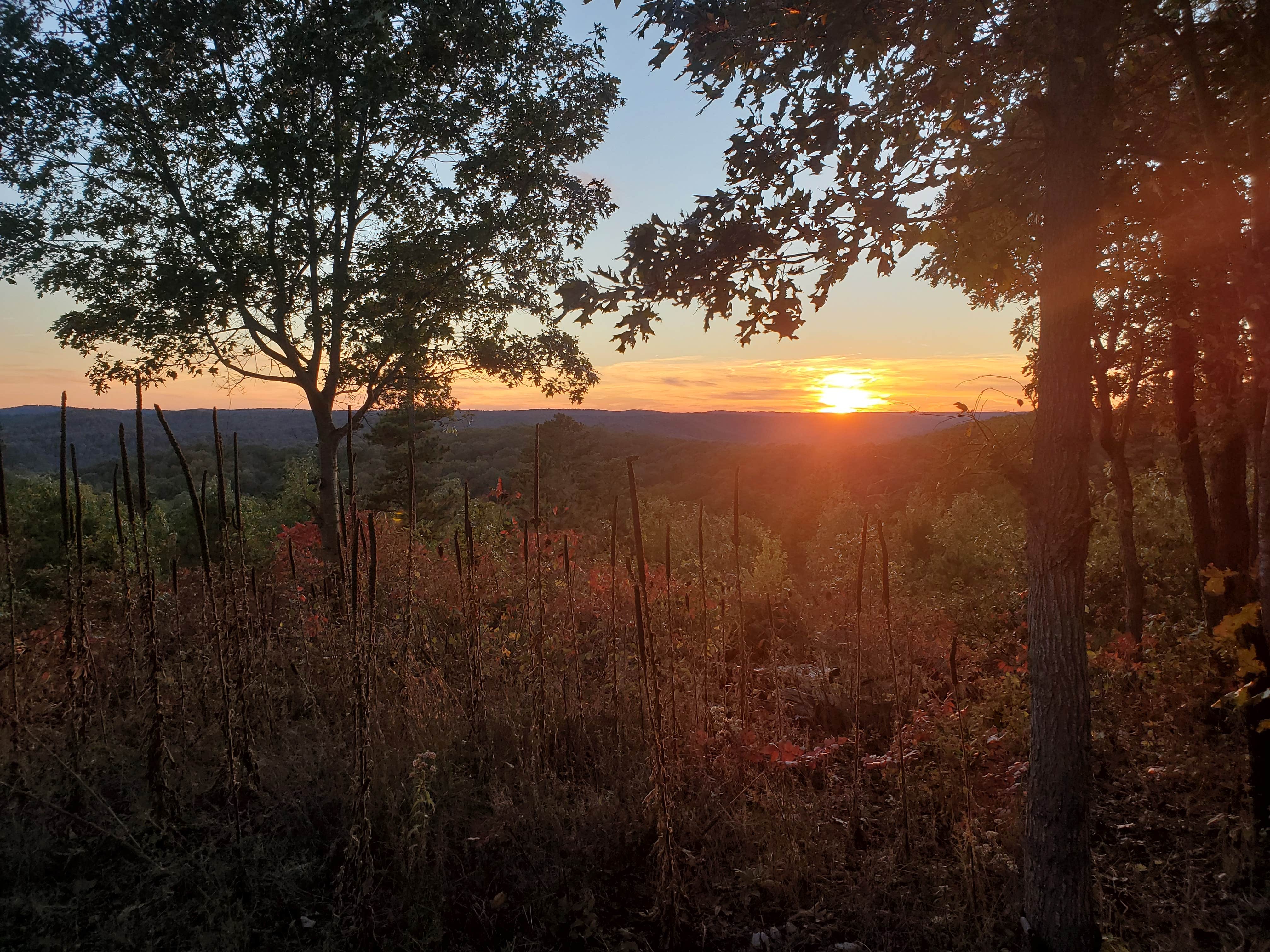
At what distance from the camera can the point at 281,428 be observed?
76.2 metres

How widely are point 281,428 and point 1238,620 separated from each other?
281 feet

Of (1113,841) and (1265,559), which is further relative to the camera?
(1113,841)

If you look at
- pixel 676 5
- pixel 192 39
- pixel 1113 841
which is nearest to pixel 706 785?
pixel 1113 841

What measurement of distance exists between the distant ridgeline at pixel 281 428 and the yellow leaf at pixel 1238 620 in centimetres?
968

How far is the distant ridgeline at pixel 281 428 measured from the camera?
48188mm

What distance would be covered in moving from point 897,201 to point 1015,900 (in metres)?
3.62

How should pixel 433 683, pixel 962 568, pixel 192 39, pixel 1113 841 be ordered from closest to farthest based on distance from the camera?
pixel 1113 841 < pixel 433 683 < pixel 192 39 < pixel 962 568

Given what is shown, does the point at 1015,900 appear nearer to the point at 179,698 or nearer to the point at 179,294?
the point at 179,698

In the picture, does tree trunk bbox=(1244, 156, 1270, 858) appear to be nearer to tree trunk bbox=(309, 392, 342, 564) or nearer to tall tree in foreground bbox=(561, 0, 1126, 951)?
tall tree in foreground bbox=(561, 0, 1126, 951)

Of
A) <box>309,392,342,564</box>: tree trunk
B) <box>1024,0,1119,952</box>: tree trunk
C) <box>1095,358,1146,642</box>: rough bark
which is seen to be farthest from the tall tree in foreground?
<box>309,392,342,564</box>: tree trunk

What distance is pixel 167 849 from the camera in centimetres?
343

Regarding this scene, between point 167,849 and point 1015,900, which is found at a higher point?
point 167,849

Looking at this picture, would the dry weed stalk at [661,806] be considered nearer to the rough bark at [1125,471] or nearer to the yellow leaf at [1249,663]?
the yellow leaf at [1249,663]

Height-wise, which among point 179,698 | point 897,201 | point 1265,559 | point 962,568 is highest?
point 897,201
